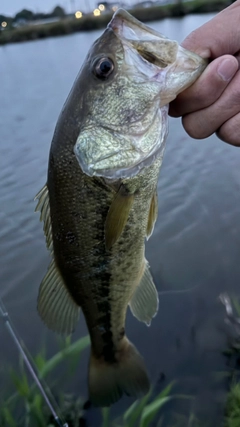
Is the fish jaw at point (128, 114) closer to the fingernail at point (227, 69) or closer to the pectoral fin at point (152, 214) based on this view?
the fingernail at point (227, 69)

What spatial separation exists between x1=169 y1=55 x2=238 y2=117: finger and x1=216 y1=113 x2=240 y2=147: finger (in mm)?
141

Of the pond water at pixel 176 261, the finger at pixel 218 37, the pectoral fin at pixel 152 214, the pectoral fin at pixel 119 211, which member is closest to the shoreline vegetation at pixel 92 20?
the pond water at pixel 176 261

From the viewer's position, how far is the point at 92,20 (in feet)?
108

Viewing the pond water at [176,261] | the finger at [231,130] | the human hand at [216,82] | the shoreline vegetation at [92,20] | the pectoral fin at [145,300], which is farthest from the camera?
the shoreline vegetation at [92,20]

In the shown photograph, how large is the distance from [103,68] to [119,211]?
541 mm

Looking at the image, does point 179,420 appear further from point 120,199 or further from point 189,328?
point 120,199

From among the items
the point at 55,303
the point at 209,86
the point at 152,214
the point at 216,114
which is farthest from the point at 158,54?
the point at 55,303

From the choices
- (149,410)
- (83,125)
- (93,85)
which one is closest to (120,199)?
(83,125)

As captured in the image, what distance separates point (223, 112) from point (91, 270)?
2.81 feet

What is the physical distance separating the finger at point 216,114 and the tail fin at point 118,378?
1181 mm

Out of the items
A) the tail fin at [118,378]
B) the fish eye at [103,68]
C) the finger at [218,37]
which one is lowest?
the tail fin at [118,378]

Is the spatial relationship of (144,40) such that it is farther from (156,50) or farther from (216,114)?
(216,114)

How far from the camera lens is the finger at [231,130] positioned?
71.9 inches

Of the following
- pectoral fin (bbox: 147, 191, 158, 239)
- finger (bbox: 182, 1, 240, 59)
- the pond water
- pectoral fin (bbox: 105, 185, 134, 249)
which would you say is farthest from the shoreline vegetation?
pectoral fin (bbox: 105, 185, 134, 249)
